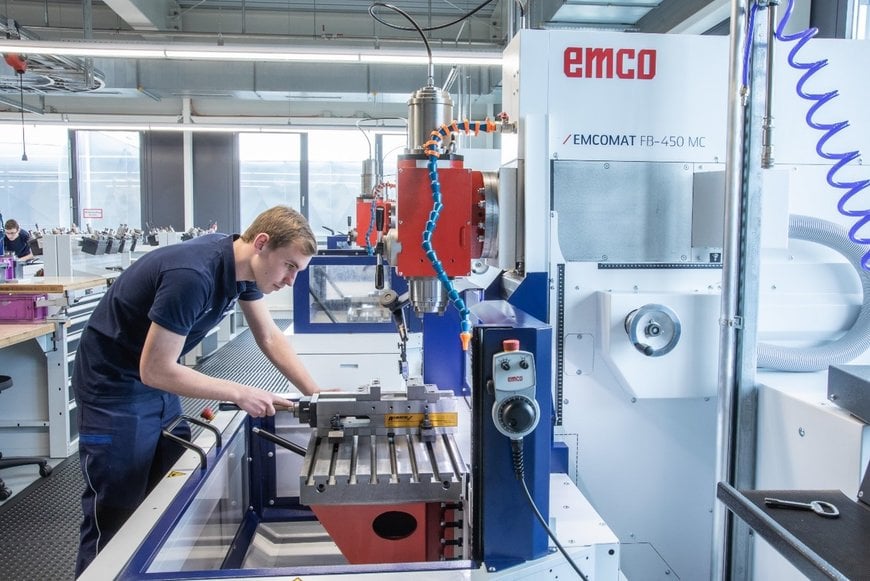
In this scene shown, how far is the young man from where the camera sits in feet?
5.23

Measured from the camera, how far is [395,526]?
4.33 ft

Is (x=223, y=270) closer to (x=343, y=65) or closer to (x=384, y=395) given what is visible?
(x=384, y=395)

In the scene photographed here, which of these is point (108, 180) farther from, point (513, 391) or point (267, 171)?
point (513, 391)

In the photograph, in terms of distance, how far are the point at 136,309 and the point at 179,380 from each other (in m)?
0.26

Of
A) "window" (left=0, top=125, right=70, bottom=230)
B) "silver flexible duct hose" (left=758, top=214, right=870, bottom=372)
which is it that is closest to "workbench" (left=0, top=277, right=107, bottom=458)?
"silver flexible duct hose" (left=758, top=214, right=870, bottom=372)

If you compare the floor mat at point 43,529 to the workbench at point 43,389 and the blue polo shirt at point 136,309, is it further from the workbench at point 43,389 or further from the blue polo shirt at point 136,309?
the blue polo shirt at point 136,309

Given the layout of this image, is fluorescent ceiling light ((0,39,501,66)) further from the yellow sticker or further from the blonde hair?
the yellow sticker

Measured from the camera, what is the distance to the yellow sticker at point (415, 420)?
147cm

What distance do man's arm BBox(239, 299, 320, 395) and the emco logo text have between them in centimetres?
111

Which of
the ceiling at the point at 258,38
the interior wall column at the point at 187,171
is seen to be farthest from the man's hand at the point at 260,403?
the interior wall column at the point at 187,171

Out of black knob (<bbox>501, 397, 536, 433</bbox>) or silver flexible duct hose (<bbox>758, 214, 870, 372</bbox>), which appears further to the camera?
silver flexible duct hose (<bbox>758, 214, 870, 372</bbox>)

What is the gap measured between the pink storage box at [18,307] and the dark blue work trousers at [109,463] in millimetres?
1781

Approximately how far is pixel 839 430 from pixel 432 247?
848mm

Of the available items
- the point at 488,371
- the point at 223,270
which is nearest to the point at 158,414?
the point at 223,270
